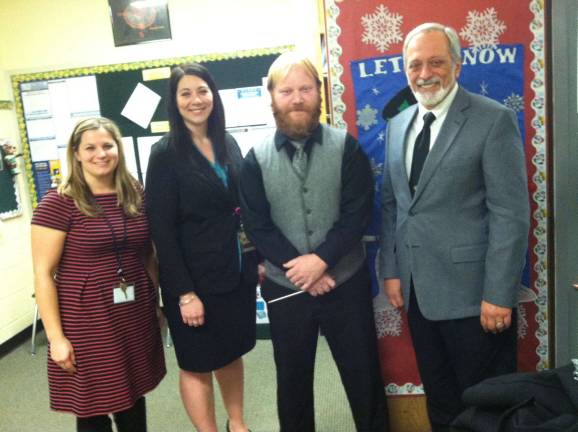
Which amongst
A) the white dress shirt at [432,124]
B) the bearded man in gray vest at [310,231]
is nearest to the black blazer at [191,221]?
the bearded man in gray vest at [310,231]

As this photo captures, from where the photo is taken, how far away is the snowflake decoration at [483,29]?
1.84m

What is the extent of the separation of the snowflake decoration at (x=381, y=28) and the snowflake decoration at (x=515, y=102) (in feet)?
1.48

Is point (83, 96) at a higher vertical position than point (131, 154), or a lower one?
higher

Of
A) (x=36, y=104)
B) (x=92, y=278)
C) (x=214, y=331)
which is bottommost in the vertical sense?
(x=214, y=331)

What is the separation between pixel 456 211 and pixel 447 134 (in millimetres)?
235

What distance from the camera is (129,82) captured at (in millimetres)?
3410

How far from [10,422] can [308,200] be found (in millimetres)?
2045

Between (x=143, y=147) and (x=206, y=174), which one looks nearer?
(x=206, y=174)

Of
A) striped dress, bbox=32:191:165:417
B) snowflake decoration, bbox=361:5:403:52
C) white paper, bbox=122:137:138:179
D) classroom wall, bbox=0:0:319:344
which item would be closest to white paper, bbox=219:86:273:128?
classroom wall, bbox=0:0:319:344

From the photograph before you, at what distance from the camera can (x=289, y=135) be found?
1.73 meters

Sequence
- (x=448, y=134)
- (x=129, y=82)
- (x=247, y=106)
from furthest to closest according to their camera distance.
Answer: (x=129, y=82), (x=247, y=106), (x=448, y=134)

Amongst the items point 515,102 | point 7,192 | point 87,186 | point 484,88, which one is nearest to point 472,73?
point 484,88

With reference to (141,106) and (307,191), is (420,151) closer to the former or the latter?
(307,191)

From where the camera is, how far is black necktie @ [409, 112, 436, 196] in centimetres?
161
